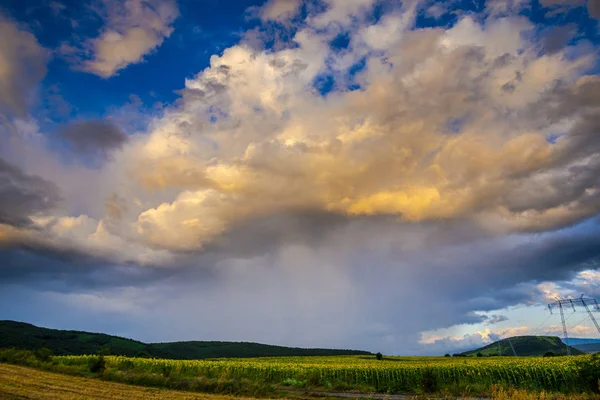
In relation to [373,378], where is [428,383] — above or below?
below

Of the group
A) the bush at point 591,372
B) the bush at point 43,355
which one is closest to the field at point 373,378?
the bush at point 591,372

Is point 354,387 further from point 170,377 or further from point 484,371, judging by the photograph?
point 170,377

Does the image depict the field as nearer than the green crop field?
Yes

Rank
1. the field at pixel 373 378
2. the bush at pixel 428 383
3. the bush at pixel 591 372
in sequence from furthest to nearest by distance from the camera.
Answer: the bush at pixel 428 383 → the field at pixel 373 378 → the bush at pixel 591 372

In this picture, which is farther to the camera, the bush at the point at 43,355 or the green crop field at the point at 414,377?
the bush at the point at 43,355

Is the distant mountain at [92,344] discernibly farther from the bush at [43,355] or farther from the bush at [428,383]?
the bush at [428,383]

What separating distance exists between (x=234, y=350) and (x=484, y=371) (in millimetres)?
168521

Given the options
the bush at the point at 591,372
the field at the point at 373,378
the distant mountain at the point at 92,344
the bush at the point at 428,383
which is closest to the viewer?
the bush at the point at 591,372

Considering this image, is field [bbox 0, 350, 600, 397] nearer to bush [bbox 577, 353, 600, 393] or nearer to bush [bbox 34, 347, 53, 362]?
bush [bbox 577, 353, 600, 393]

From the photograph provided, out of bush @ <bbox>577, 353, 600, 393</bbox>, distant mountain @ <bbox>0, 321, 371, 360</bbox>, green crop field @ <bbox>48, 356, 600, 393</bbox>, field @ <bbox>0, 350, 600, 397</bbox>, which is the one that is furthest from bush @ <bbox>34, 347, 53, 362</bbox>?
distant mountain @ <bbox>0, 321, 371, 360</bbox>

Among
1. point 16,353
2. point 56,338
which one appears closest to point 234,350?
point 56,338

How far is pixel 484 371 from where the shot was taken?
42.5 meters

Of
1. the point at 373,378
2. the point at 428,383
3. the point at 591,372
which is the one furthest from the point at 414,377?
the point at 591,372

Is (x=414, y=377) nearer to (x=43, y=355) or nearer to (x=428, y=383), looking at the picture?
(x=428, y=383)
